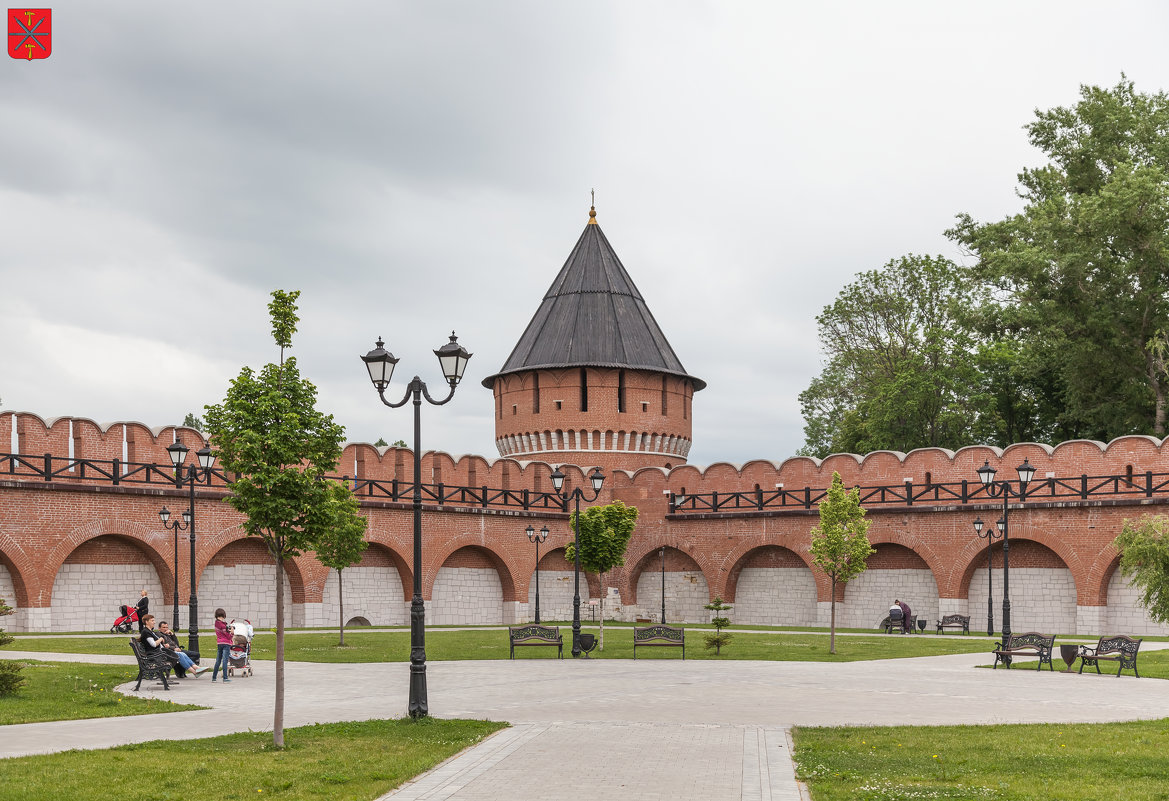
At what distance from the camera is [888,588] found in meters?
33.8

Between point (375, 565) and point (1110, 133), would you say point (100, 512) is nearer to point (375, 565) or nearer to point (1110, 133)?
point (375, 565)

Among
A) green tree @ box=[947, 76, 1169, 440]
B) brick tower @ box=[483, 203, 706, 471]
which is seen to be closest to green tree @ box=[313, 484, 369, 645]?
brick tower @ box=[483, 203, 706, 471]

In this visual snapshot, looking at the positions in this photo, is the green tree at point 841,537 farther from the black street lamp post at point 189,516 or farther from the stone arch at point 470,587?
the stone arch at point 470,587

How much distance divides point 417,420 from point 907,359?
33.3m

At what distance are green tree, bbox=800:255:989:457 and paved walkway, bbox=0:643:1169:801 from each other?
72.4ft

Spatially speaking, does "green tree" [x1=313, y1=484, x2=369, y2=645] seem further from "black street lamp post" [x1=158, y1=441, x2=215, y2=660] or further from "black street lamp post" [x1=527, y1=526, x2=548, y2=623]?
"black street lamp post" [x1=527, y1=526, x2=548, y2=623]

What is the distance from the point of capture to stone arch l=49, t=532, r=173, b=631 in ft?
87.7

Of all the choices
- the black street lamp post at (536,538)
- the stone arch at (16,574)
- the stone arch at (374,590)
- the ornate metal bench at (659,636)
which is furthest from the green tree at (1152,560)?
→ the stone arch at (16,574)

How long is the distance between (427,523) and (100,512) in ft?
32.2

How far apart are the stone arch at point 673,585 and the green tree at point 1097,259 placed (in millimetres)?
12825

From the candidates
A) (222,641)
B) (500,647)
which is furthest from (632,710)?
(500,647)

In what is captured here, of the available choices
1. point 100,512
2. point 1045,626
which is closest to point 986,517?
point 1045,626

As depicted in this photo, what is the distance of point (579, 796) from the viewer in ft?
26.4

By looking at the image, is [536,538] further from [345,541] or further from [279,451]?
[279,451]
